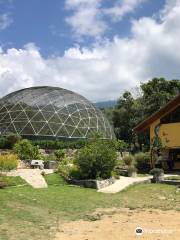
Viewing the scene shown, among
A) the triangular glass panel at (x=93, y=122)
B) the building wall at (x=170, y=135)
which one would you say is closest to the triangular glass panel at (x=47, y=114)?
the triangular glass panel at (x=93, y=122)

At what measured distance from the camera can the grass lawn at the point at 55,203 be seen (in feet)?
36.6

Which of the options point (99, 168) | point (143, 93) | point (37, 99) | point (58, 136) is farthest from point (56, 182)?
point (143, 93)

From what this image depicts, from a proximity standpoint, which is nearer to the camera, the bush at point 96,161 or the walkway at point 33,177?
the walkway at point 33,177

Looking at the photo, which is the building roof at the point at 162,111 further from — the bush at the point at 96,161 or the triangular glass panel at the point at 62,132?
the triangular glass panel at the point at 62,132

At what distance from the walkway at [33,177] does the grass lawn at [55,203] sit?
40 cm

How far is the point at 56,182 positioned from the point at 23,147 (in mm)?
11056

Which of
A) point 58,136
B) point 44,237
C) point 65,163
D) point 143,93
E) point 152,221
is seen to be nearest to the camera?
point 44,237

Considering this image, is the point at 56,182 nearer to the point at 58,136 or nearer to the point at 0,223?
the point at 0,223

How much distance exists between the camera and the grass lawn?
11145 millimetres

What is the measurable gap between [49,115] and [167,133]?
17406 mm

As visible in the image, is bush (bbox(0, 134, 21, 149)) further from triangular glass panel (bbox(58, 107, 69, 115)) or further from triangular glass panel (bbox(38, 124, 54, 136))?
triangular glass panel (bbox(58, 107, 69, 115))

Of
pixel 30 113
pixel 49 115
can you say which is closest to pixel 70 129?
pixel 49 115

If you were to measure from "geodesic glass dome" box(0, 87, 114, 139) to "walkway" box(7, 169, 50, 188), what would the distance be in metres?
19.7

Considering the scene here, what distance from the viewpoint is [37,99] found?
155 ft
